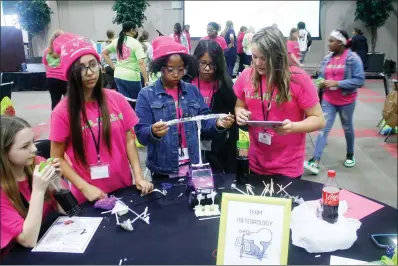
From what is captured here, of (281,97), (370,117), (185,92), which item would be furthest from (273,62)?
(370,117)

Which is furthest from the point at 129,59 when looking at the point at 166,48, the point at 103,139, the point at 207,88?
the point at 103,139

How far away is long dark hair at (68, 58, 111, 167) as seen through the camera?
174 centimetres

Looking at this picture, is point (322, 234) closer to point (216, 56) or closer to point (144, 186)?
point (144, 186)

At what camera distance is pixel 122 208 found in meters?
1.59

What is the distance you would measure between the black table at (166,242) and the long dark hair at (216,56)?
1004 millimetres

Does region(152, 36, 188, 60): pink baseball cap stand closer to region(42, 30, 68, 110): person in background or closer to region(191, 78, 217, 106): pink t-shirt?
region(191, 78, 217, 106): pink t-shirt

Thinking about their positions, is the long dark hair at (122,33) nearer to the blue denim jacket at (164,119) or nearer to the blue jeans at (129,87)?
the blue jeans at (129,87)

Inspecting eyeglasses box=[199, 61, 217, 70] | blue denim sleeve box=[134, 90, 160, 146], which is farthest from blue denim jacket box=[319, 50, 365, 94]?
blue denim sleeve box=[134, 90, 160, 146]

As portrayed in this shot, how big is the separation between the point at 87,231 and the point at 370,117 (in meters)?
5.81

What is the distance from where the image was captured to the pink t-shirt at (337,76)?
12.0 ft

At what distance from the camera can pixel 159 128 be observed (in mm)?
1767

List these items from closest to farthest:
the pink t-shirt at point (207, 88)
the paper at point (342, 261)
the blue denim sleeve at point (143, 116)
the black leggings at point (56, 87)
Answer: the paper at point (342, 261) → the blue denim sleeve at point (143, 116) → the pink t-shirt at point (207, 88) → the black leggings at point (56, 87)

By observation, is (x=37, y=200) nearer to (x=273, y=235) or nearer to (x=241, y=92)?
(x=273, y=235)

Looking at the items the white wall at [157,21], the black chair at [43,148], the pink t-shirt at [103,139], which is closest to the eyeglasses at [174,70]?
the pink t-shirt at [103,139]
